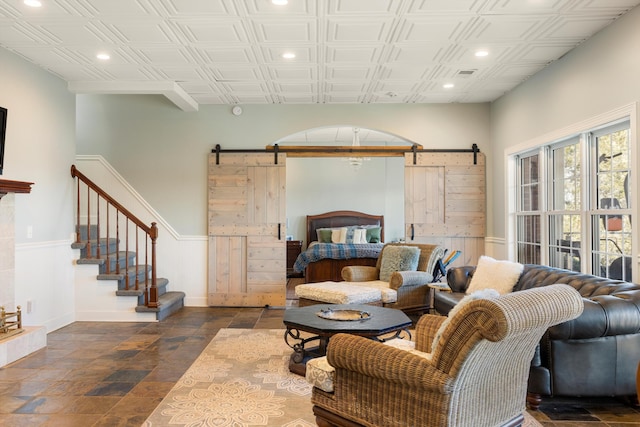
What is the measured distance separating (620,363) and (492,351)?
1387 millimetres

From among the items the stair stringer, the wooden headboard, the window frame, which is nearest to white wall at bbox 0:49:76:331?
the stair stringer

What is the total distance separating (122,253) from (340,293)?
338cm

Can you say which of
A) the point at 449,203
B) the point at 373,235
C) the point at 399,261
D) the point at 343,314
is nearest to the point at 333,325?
the point at 343,314

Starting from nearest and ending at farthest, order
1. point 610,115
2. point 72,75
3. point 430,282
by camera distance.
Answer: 1. point 610,115
2. point 72,75
3. point 430,282

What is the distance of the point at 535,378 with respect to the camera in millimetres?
2713

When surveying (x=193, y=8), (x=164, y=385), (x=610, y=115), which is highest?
(x=193, y=8)

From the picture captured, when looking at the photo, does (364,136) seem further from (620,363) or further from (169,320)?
(620,363)

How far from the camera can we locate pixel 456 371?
1.82 meters

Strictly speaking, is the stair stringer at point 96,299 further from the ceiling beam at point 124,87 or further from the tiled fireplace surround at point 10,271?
the ceiling beam at point 124,87

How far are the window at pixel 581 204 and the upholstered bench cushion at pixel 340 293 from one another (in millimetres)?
1903

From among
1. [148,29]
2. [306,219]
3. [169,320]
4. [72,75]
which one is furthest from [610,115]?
[306,219]

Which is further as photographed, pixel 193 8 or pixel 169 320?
pixel 169 320

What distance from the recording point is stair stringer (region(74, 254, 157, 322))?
5367mm

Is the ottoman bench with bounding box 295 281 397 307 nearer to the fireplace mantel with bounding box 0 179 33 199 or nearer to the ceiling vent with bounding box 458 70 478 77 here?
the ceiling vent with bounding box 458 70 478 77
